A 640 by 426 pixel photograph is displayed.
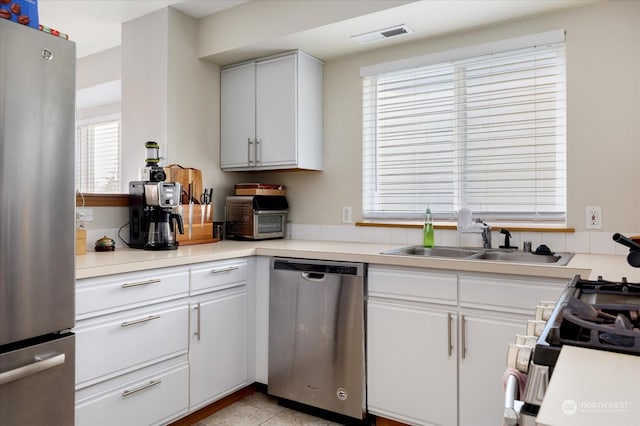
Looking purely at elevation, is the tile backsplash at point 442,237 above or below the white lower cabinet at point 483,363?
above

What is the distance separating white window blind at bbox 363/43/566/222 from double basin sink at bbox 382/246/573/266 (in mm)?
244

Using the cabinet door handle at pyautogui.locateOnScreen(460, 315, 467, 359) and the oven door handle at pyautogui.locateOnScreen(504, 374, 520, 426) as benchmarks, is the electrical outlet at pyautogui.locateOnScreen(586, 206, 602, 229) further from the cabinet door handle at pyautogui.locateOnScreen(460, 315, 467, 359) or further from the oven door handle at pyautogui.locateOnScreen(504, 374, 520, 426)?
the oven door handle at pyautogui.locateOnScreen(504, 374, 520, 426)

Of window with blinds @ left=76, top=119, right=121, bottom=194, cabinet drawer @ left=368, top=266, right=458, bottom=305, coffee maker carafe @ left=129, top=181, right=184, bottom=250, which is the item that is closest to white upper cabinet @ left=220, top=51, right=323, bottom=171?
coffee maker carafe @ left=129, top=181, right=184, bottom=250

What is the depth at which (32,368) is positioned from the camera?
134 centimetres

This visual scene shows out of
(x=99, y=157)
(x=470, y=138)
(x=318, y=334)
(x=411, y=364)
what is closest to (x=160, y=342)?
(x=318, y=334)

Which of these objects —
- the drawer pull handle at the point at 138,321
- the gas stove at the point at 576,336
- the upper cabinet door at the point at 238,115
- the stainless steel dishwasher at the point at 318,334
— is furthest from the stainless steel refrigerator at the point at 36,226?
the upper cabinet door at the point at 238,115

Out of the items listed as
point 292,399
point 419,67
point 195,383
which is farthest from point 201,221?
point 419,67

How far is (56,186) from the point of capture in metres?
1.41

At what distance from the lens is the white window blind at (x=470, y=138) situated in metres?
2.47

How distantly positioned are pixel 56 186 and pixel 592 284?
1.63 m

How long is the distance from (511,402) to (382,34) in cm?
241

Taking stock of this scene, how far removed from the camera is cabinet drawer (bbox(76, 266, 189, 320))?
71.4 inches

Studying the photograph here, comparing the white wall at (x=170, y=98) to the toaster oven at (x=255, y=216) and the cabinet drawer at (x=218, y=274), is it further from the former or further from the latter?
the cabinet drawer at (x=218, y=274)

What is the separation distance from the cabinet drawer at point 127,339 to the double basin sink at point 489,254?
3.71ft
